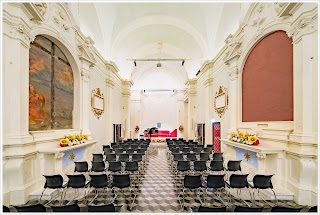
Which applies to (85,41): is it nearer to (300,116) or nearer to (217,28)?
(217,28)

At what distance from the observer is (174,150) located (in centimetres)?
850

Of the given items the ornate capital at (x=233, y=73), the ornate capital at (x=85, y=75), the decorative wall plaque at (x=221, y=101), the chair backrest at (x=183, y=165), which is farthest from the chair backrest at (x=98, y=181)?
the decorative wall plaque at (x=221, y=101)

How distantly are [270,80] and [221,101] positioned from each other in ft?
13.5

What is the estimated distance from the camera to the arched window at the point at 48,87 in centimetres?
539

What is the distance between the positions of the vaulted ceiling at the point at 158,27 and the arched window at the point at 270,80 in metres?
2.63

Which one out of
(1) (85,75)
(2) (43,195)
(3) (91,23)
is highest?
(3) (91,23)

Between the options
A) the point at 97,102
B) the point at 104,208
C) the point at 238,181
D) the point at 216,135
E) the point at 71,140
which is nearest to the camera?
the point at 104,208

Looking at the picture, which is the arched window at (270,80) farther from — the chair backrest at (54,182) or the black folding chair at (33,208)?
the chair backrest at (54,182)

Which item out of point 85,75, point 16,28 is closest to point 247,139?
point 85,75

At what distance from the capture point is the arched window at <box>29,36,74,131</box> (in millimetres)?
5391

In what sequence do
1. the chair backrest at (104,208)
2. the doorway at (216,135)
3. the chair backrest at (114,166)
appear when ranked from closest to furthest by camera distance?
the chair backrest at (104,208), the chair backrest at (114,166), the doorway at (216,135)

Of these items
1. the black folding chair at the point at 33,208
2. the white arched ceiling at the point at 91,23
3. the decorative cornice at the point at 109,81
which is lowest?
the black folding chair at the point at 33,208

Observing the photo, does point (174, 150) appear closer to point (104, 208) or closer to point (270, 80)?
point (270, 80)

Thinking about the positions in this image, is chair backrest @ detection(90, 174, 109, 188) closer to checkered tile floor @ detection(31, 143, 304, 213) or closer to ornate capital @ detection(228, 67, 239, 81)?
checkered tile floor @ detection(31, 143, 304, 213)
